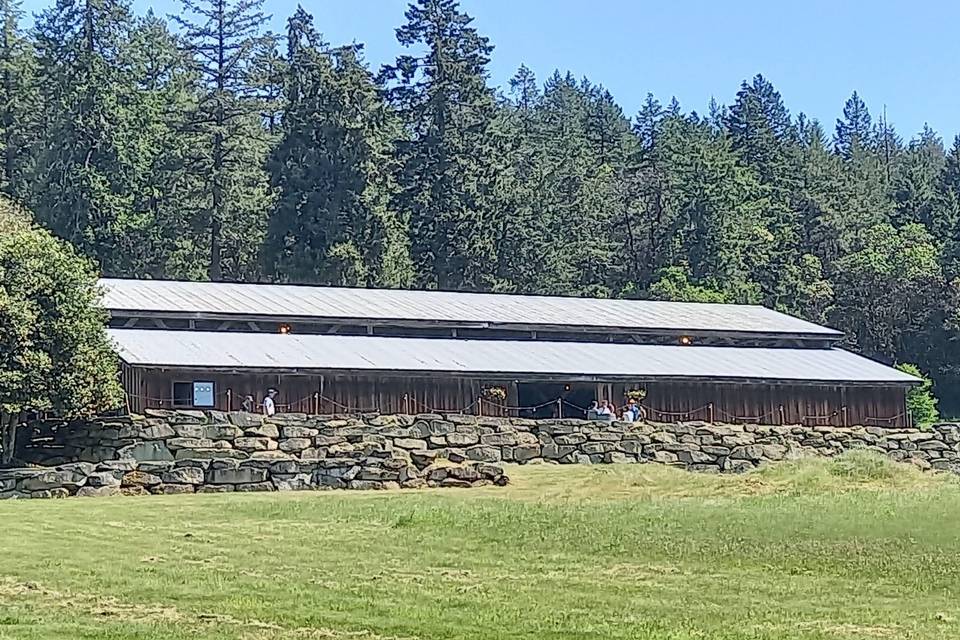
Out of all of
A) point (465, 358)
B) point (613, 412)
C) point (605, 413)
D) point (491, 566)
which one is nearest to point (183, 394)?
point (465, 358)

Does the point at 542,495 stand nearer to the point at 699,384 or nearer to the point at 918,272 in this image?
the point at 699,384

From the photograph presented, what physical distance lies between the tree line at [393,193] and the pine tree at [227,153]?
4.5 inches

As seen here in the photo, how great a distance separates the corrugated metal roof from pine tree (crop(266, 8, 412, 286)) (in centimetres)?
1554

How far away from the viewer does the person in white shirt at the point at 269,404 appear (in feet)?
117

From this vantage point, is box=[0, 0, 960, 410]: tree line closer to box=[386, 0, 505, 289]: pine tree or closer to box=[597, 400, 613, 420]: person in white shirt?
box=[386, 0, 505, 289]: pine tree

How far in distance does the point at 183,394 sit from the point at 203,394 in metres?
0.51

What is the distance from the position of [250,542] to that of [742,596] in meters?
6.83

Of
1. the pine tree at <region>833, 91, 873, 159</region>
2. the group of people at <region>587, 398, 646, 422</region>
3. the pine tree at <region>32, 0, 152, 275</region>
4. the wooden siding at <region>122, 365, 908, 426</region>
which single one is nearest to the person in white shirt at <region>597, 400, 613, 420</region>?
the group of people at <region>587, 398, 646, 422</region>

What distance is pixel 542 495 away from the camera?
25.6 m

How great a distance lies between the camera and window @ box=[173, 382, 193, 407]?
37.3m

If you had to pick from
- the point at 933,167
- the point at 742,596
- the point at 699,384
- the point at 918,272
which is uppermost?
the point at 933,167

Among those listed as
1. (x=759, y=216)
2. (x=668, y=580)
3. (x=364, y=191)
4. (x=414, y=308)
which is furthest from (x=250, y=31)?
(x=668, y=580)

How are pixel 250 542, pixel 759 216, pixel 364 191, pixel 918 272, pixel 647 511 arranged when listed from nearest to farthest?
pixel 250 542 → pixel 647 511 → pixel 364 191 → pixel 918 272 → pixel 759 216

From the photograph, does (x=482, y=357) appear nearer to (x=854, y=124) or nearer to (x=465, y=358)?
(x=465, y=358)
